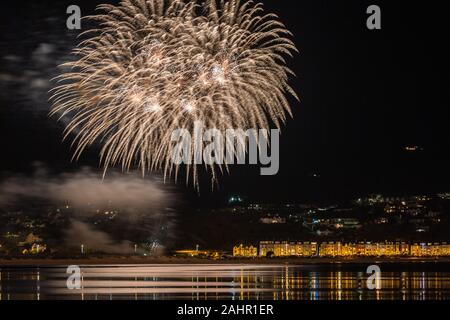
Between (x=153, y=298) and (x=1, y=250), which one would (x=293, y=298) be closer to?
Answer: (x=153, y=298)


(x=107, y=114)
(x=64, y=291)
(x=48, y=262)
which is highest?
(x=107, y=114)
